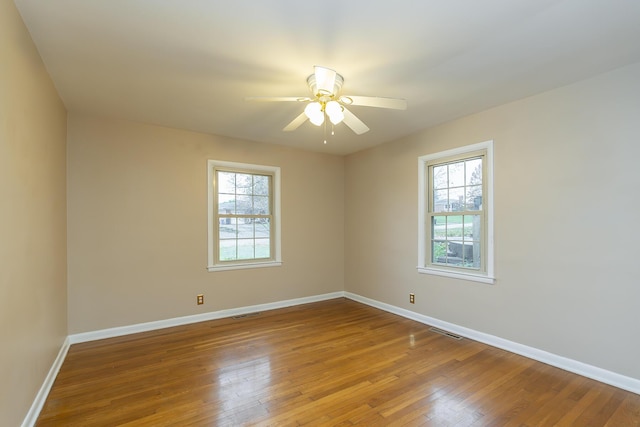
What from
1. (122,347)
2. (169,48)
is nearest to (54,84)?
(169,48)

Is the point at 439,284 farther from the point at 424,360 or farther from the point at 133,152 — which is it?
the point at 133,152

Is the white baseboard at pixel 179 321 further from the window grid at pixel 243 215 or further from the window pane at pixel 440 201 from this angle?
the window pane at pixel 440 201

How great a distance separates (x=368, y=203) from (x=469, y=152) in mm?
1727

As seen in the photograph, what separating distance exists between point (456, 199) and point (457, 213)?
18 centimetres

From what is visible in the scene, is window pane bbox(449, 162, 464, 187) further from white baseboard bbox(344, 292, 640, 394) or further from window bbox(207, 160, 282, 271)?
window bbox(207, 160, 282, 271)

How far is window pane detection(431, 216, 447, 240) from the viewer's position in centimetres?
383

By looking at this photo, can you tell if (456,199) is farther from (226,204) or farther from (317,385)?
(226,204)

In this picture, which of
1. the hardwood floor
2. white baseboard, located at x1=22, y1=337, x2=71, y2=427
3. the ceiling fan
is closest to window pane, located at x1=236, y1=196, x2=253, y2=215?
the hardwood floor

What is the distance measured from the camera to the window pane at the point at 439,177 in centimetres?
384

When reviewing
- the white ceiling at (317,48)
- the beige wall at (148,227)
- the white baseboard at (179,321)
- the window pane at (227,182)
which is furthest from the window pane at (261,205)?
the white ceiling at (317,48)

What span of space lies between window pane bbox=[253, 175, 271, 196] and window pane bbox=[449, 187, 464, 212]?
260 centimetres

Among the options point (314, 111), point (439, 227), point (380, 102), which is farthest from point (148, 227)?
point (439, 227)

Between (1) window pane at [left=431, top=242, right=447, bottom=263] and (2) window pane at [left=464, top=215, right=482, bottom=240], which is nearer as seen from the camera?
(2) window pane at [left=464, top=215, right=482, bottom=240]

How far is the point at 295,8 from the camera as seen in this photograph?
175 centimetres
